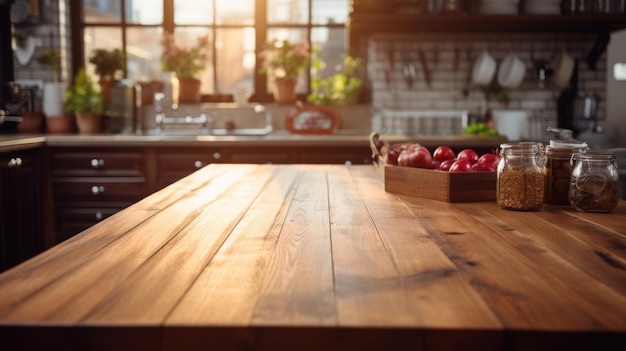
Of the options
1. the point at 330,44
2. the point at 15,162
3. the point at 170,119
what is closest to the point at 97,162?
the point at 15,162

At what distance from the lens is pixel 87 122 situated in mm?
4582

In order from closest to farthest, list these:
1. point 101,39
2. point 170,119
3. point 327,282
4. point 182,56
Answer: point 327,282, point 170,119, point 182,56, point 101,39

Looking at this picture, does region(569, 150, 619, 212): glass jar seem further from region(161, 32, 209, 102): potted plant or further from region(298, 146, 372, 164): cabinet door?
region(161, 32, 209, 102): potted plant

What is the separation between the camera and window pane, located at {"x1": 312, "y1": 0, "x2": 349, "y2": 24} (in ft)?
15.9

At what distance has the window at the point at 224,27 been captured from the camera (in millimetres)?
4852

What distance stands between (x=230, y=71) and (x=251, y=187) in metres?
2.93

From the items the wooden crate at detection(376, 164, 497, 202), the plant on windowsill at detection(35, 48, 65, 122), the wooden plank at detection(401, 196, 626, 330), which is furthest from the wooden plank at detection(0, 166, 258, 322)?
the plant on windowsill at detection(35, 48, 65, 122)

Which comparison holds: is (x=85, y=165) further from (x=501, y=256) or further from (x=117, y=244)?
(x=501, y=256)

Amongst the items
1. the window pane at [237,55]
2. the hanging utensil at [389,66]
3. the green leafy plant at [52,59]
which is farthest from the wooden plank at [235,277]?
the green leafy plant at [52,59]

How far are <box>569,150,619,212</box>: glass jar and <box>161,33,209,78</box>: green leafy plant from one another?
3.50m

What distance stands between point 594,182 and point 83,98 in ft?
12.2

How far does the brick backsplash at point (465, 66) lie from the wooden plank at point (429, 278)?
3.10 metres

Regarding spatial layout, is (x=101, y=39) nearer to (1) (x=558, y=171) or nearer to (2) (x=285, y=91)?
(2) (x=285, y=91)

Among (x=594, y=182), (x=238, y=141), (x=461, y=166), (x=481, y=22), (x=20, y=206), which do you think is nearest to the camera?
(x=594, y=182)
